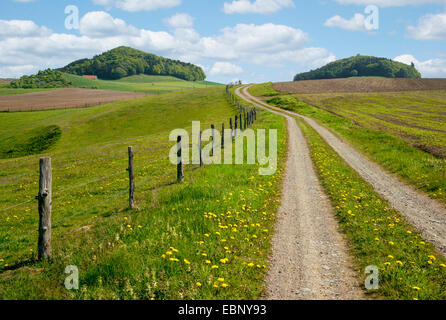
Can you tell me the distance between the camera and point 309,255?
7.99 meters

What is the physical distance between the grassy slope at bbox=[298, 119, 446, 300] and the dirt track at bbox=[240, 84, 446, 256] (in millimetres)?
435

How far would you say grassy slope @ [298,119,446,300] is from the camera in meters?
6.18

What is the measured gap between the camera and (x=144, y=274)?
629 cm

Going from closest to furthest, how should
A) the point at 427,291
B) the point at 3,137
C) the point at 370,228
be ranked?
the point at 427,291 < the point at 370,228 < the point at 3,137

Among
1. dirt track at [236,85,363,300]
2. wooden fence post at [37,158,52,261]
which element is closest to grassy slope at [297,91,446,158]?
dirt track at [236,85,363,300]

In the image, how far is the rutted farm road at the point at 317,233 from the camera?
21.5 ft

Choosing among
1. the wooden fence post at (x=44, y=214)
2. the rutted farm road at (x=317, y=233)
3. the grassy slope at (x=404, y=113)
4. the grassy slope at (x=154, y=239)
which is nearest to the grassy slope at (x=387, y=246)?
the rutted farm road at (x=317, y=233)

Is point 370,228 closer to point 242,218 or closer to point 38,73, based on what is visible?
point 242,218

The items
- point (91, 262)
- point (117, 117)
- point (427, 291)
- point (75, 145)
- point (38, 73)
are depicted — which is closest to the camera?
point (427, 291)

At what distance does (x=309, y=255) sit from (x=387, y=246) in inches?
86.5

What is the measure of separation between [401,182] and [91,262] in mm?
15796

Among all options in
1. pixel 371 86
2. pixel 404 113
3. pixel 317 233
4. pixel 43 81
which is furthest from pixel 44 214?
pixel 43 81

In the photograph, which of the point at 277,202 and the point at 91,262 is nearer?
the point at 91,262

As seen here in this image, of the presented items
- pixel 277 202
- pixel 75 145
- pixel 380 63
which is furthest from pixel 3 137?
pixel 380 63
